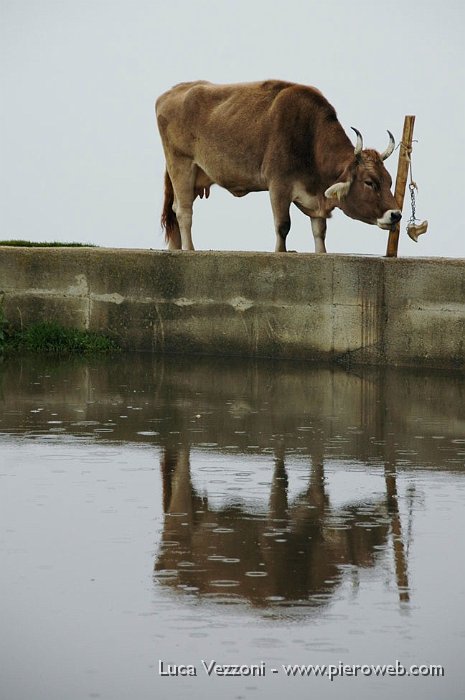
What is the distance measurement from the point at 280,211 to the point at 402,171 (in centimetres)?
130

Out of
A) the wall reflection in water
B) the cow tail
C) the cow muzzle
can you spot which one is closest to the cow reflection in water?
the wall reflection in water

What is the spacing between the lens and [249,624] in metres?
6.48

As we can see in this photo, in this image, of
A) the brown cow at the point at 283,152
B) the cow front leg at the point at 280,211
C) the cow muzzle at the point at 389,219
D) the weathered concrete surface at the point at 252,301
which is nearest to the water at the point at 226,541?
the weathered concrete surface at the point at 252,301

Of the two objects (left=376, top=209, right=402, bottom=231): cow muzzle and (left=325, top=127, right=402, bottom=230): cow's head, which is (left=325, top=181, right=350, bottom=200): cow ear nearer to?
(left=325, top=127, right=402, bottom=230): cow's head

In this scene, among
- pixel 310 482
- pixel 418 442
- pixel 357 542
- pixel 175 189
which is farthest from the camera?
pixel 175 189

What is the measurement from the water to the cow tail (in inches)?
221

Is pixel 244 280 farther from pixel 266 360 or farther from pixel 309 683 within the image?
pixel 309 683

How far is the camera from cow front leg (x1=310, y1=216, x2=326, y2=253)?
17266 mm

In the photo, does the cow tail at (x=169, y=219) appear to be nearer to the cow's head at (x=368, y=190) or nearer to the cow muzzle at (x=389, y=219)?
the cow's head at (x=368, y=190)

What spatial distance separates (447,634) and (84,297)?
36.3ft

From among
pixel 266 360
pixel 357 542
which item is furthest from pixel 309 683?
pixel 266 360

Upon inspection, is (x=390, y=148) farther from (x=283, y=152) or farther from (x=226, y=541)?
(x=226, y=541)

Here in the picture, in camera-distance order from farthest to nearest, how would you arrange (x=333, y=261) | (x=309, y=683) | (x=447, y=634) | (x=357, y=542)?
1. (x=333, y=261)
2. (x=357, y=542)
3. (x=447, y=634)
4. (x=309, y=683)

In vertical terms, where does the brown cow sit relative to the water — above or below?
above
